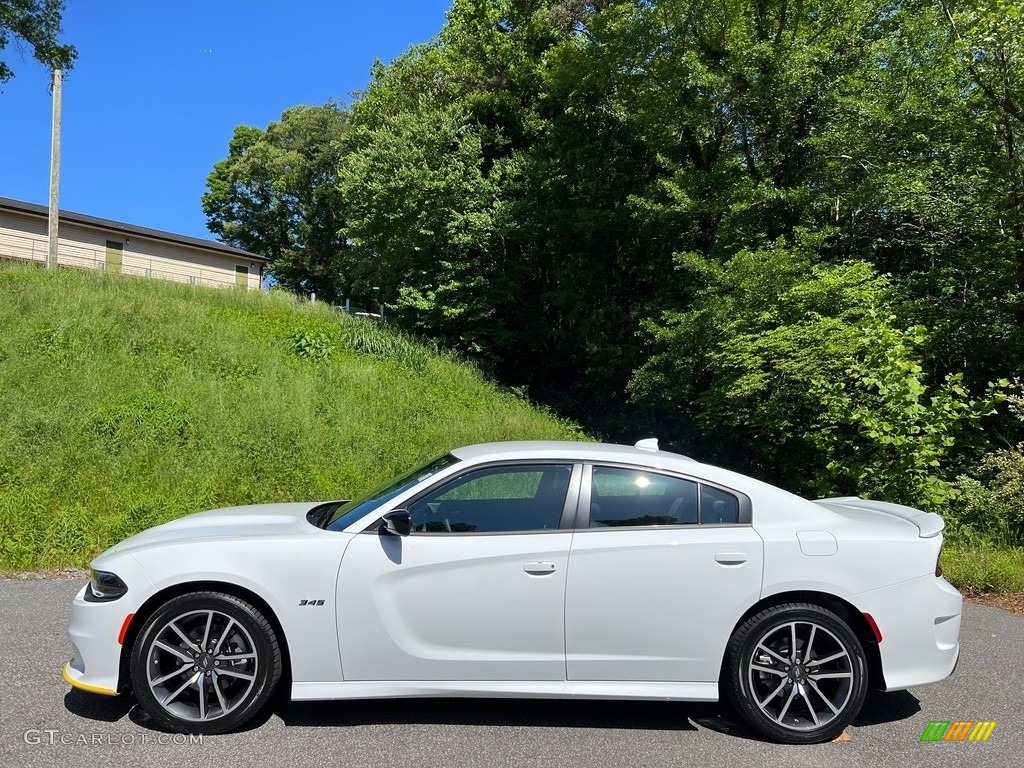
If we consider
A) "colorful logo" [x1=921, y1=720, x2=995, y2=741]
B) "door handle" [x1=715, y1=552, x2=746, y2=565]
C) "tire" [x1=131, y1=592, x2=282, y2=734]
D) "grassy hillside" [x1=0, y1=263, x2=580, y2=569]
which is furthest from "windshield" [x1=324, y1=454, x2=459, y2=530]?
"grassy hillside" [x1=0, y1=263, x2=580, y2=569]

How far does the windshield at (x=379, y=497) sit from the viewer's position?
3885 millimetres

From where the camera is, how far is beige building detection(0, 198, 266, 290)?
26625mm

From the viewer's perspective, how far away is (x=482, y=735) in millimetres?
3555

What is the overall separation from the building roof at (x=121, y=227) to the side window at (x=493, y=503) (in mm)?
29348

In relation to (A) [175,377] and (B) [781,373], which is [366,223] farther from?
(B) [781,373]

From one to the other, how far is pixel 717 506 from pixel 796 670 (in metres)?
0.90

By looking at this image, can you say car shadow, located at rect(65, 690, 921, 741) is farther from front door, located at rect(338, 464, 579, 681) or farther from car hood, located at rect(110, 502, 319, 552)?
car hood, located at rect(110, 502, 319, 552)

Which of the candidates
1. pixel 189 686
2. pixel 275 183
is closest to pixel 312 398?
pixel 189 686

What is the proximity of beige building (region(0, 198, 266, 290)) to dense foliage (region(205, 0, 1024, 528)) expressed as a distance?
9.32m

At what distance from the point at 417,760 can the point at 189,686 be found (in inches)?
47.4

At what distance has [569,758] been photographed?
3.35m

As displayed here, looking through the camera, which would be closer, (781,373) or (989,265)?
(781,373)

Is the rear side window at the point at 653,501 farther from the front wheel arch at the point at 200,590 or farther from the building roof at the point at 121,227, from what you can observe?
the building roof at the point at 121,227

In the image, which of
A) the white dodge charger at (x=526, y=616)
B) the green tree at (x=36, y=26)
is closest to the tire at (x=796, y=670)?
the white dodge charger at (x=526, y=616)
